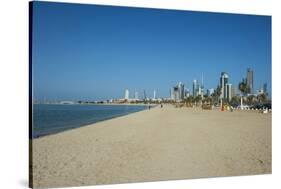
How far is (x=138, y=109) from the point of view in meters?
6.84

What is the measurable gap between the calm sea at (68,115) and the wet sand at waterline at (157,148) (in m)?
0.10

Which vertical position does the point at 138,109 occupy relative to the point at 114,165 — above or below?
above

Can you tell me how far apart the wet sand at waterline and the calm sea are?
10 centimetres

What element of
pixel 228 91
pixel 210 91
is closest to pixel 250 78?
pixel 228 91

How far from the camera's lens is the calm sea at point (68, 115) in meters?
6.09

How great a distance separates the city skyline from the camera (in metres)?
6.23

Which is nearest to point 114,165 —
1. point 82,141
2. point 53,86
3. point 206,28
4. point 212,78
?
point 82,141

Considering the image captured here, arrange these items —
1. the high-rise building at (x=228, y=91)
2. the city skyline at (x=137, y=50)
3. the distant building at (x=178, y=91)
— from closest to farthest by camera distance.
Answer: the city skyline at (x=137, y=50), the distant building at (x=178, y=91), the high-rise building at (x=228, y=91)

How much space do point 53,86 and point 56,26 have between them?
770mm

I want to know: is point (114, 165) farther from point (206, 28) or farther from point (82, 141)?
point (206, 28)

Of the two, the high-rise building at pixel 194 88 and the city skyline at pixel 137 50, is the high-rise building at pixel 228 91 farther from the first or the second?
the high-rise building at pixel 194 88

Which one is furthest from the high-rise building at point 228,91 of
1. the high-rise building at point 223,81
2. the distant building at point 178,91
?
the distant building at point 178,91

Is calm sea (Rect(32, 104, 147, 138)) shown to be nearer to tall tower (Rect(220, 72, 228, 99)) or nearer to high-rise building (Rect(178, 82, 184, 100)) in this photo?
high-rise building (Rect(178, 82, 184, 100))

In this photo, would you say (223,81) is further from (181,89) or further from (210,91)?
(181,89)
